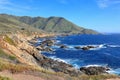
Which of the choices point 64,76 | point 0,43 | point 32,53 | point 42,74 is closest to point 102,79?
point 64,76

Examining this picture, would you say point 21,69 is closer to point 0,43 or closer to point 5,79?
point 5,79

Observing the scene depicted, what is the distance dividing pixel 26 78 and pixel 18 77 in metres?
0.87

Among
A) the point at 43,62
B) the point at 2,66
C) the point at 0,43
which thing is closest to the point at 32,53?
the point at 43,62

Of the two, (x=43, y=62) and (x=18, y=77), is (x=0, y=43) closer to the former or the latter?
(x=43, y=62)

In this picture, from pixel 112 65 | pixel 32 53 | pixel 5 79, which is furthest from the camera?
pixel 112 65

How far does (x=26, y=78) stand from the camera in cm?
2697

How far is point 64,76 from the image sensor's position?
2898cm

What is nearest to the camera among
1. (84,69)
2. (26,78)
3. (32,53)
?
(26,78)

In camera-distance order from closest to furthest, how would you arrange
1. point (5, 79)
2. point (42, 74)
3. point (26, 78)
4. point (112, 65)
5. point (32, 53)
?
point (5, 79) → point (26, 78) → point (42, 74) → point (32, 53) → point (112, 65)

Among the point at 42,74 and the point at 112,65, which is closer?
the point at 42,74

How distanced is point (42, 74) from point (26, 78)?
7.62 ft

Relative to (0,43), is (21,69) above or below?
below

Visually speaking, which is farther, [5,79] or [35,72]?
[35,72]

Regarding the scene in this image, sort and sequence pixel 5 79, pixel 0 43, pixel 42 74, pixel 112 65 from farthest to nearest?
pixel 112 65 → pixel 0 43 → pixel 42 74 → pixel 5 79
